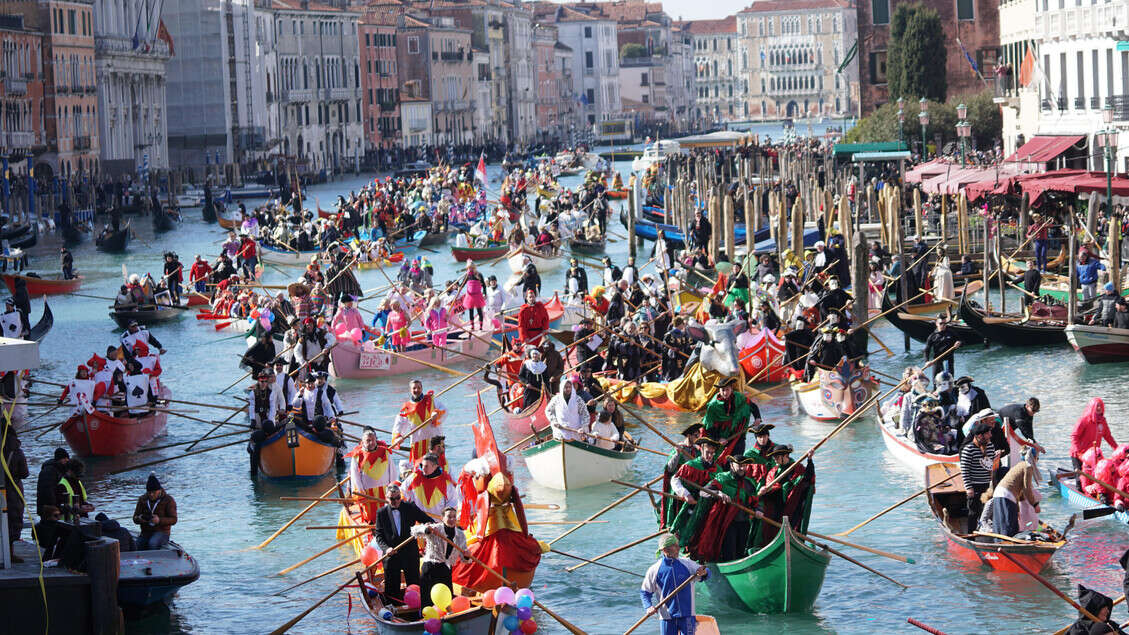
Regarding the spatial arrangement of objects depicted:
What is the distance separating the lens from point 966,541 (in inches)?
587

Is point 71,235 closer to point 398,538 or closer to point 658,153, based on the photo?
point 658,153

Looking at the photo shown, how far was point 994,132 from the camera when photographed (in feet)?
178

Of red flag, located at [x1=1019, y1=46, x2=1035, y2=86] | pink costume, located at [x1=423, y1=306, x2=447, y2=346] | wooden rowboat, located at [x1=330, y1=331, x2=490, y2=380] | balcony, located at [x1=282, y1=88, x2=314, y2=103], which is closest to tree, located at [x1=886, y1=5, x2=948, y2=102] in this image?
red flag, located at [x1=1019, y1=46, x2=1035, y2=86]

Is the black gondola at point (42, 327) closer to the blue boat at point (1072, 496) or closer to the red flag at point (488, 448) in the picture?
the red flag at point (488, 448)

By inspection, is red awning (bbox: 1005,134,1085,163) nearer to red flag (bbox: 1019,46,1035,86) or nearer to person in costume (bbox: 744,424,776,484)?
red flag (bbox: 1019,46,1035,86)

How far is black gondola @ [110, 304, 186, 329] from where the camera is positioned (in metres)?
34.2

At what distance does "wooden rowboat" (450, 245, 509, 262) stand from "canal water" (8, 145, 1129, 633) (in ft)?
54.9

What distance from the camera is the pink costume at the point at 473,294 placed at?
29359 mm

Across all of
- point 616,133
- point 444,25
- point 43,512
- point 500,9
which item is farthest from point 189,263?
point 616,133

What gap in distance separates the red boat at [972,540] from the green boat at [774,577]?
1470 millimetres

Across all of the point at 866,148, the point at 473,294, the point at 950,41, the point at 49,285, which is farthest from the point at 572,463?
the point at 950,41

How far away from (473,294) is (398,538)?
16377mm

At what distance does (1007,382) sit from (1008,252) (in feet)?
32.4

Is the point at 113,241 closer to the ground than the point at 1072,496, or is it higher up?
higher up
